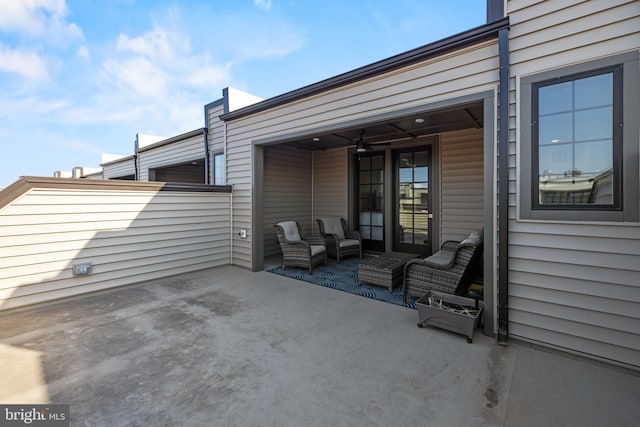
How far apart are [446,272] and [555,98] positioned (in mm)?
2087

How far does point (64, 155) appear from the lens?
17.9m

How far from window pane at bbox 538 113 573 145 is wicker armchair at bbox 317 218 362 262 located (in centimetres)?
403

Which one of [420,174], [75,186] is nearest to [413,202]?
[420,174]

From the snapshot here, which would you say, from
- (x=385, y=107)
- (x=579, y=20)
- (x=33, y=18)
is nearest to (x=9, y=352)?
(x=385, y=107)

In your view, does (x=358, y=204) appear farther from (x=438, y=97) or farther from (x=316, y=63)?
(x=438, y=97)

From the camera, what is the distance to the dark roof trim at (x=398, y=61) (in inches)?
104

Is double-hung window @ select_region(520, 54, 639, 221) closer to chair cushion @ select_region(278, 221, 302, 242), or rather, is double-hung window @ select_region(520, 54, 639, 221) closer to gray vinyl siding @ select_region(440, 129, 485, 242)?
gray vinyl siding @ select_region(440, 129, 485, 242)

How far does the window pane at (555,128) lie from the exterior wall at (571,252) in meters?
0.14

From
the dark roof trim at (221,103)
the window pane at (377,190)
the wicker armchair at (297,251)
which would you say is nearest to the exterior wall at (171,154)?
the dark roof trim at (221,103)

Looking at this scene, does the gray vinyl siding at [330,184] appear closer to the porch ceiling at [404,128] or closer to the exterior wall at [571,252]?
the porch ceiling at [404,128]

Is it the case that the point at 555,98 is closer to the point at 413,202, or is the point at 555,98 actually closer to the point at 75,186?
the point at 413,202

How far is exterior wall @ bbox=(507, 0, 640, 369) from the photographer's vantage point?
2.12 metres

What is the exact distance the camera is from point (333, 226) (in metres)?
6.48

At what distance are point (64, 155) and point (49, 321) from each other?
21.1m
